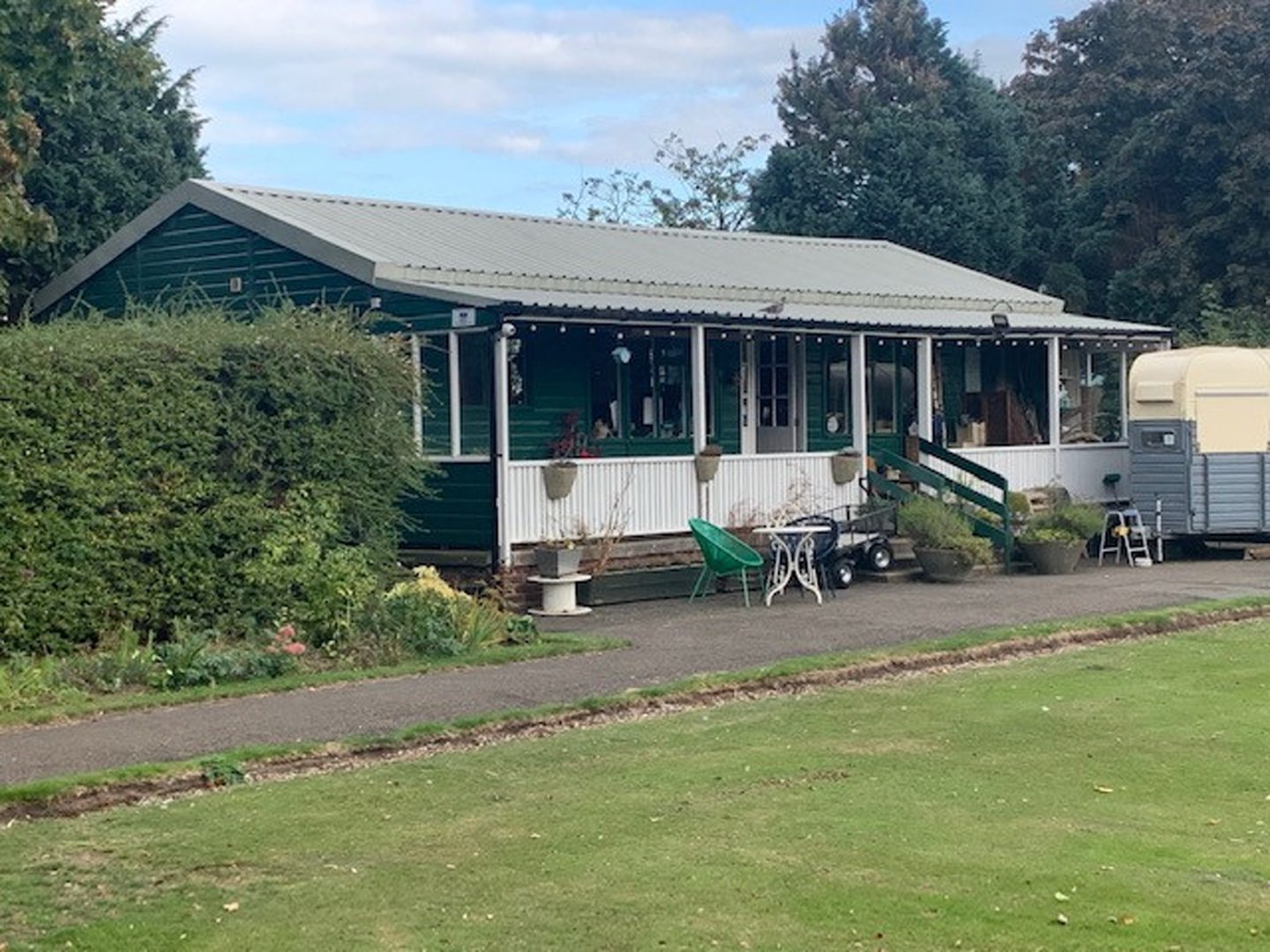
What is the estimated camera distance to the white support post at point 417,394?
1580 centimetres

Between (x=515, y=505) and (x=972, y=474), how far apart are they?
7.40 metres

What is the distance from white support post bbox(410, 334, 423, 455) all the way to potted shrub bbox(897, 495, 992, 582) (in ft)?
20.3

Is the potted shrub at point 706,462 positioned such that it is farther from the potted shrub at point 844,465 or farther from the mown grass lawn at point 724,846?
the mown grass lawn at point 724,846

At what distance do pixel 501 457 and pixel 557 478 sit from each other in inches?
28.2

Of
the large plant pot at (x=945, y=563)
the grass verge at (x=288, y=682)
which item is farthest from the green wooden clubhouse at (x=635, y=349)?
the grass verge at (x=288, y=682)

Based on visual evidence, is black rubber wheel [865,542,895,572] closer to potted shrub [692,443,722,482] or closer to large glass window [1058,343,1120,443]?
potted shrub [692,443,722,482]

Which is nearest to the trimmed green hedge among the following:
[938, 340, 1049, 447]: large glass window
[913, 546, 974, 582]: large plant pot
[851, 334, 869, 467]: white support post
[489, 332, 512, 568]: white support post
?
[489, 332, 512, 568]: white support post

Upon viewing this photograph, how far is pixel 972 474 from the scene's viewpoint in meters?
22.1

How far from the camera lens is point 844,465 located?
68.8 feet

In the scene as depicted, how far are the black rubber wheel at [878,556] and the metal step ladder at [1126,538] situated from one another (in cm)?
376

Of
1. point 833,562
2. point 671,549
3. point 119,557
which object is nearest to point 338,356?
point 119,557

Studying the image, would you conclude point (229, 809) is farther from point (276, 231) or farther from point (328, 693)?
point (276, 231)

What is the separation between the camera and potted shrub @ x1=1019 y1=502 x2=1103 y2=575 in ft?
68.1

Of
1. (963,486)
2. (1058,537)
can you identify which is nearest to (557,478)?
(963,486)
